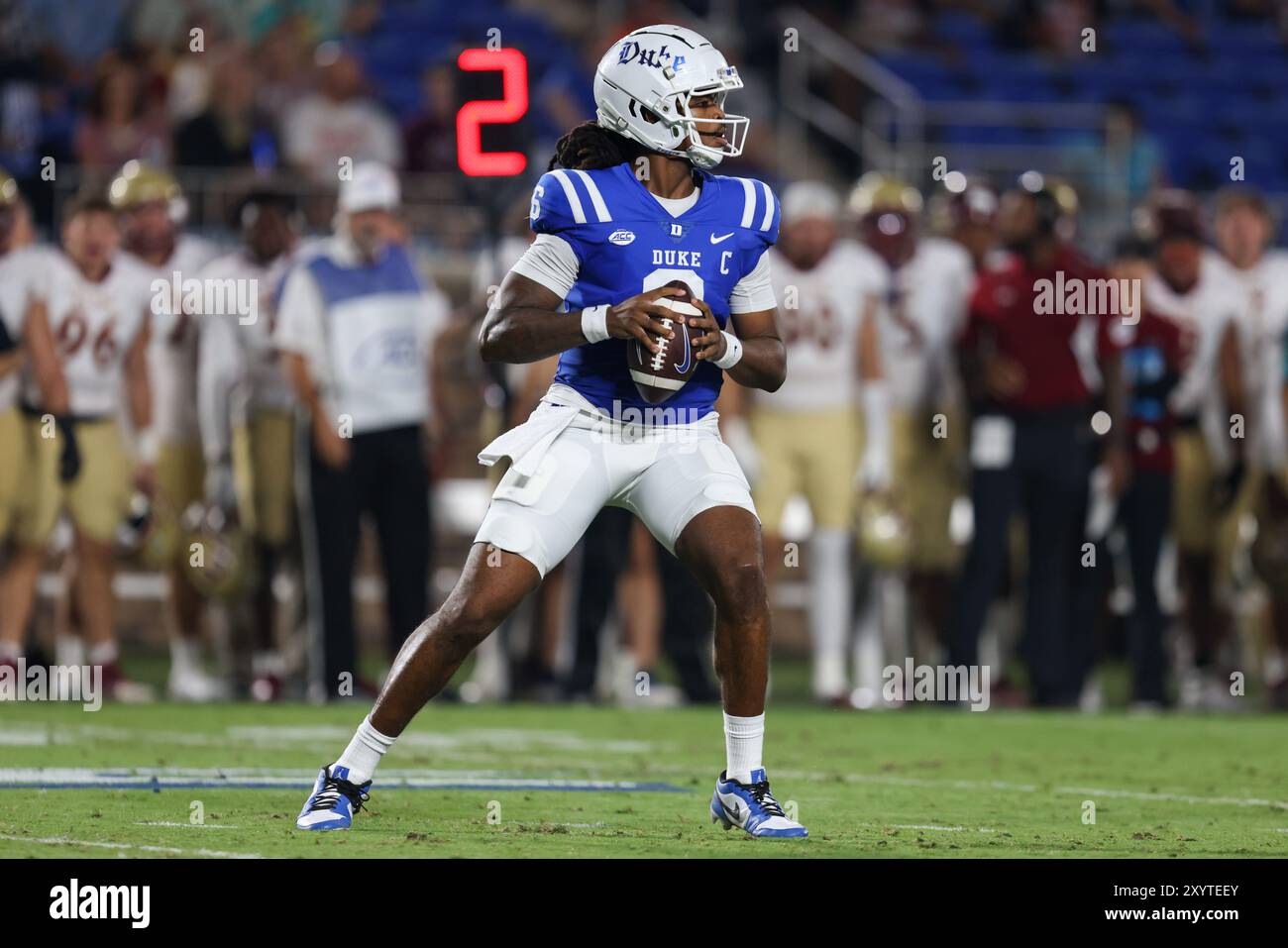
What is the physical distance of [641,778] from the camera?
26.6 ft

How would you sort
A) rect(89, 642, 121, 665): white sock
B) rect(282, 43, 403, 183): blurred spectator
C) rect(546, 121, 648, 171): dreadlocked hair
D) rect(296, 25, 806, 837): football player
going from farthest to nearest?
rect(282, 43, 403, 183): blurred spectator → rect(89, 642, 121, 665): white sock → rect(546, 121, 648, 171): dreadlocked hair → rect(296, 25, 806, 837): football player

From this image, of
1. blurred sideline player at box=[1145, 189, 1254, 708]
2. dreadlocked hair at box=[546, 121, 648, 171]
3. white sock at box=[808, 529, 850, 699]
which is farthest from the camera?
blurred sideline player at box=[1145, 189, 1254, 708]

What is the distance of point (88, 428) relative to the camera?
1147 cm

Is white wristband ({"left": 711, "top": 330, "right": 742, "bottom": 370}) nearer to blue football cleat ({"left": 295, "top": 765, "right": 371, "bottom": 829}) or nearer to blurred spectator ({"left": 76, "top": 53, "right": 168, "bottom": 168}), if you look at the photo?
blue football cleat ({"left": 295, "top": 765, "right": 371, "bottom": 829})

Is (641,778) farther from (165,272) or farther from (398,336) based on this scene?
(165,272)

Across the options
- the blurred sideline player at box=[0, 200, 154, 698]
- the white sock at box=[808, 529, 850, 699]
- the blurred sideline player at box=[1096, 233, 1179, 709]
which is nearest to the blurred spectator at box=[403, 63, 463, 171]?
the blurred sideline player at box=[0, 200, 154, 698]

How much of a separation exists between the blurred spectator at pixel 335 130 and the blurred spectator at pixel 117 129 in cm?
90

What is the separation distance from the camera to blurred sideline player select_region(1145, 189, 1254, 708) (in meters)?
11.8

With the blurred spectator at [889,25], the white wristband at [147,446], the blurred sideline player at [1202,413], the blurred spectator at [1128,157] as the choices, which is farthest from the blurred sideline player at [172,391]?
the blurred spectator at [889,25]

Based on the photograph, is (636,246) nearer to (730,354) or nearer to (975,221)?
(730,354)

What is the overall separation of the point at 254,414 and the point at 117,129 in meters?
4.08

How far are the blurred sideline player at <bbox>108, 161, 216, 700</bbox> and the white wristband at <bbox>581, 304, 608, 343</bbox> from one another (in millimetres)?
5560
